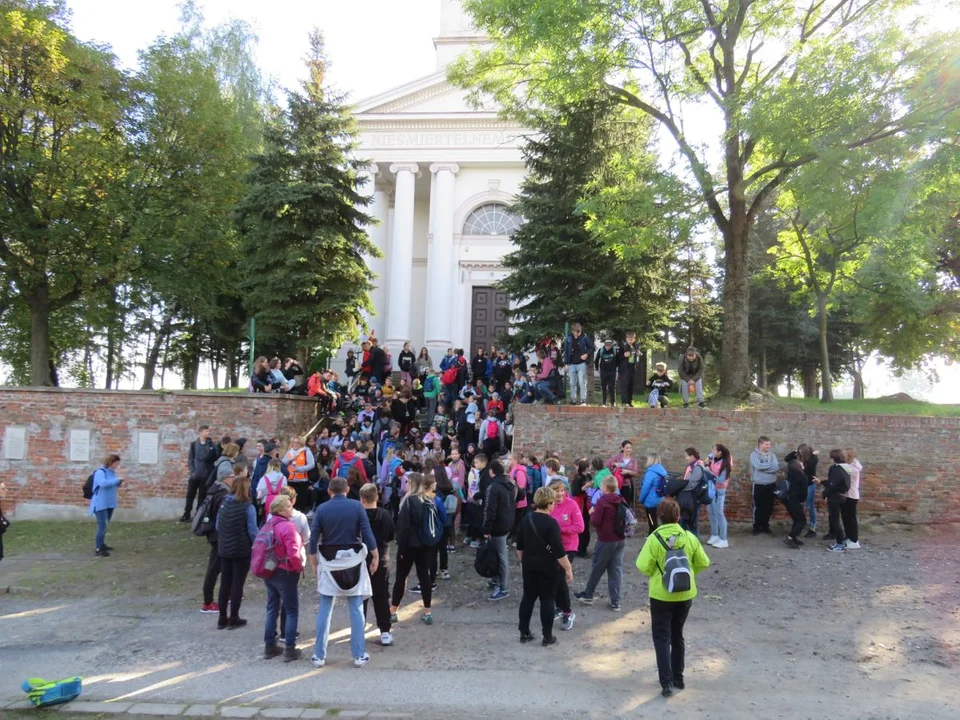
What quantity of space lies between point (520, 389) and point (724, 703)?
30.6ft

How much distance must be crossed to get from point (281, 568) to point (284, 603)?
394 millimetres

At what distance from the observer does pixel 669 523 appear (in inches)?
246

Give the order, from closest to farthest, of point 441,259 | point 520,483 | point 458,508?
1. point 520,483
2. point 458,508
3. point 441,259

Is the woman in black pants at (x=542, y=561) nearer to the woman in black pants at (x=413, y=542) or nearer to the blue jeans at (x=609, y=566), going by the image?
the blue jeans at (x=609, y=566)

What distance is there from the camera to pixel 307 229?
20781 millimetres

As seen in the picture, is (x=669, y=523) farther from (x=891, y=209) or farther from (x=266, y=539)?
A: (x=891, y=209)

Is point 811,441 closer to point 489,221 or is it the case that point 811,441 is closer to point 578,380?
point 578,380

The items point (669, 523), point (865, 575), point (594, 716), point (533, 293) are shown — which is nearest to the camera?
point (594, 716)

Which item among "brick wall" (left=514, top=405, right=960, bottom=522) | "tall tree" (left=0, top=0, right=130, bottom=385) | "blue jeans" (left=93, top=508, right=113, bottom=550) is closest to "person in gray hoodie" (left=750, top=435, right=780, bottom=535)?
"brick wall" (left=514, top=405, right=960, bottom=522)

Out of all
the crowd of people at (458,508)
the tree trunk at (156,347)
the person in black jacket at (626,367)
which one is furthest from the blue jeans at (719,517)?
the tree trunk at (156,347)

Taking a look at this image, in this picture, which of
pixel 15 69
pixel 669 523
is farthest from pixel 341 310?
Result: pixel 669 523

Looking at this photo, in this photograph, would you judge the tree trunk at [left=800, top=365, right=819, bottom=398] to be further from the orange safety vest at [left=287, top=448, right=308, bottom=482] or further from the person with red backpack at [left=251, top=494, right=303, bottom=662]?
the person with red backpack at [left=251, top=494, right=303, bottom=662]

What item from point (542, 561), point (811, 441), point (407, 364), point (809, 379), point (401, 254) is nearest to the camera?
point (542, 561)

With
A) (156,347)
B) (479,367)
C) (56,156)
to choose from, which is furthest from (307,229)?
(156,347)
